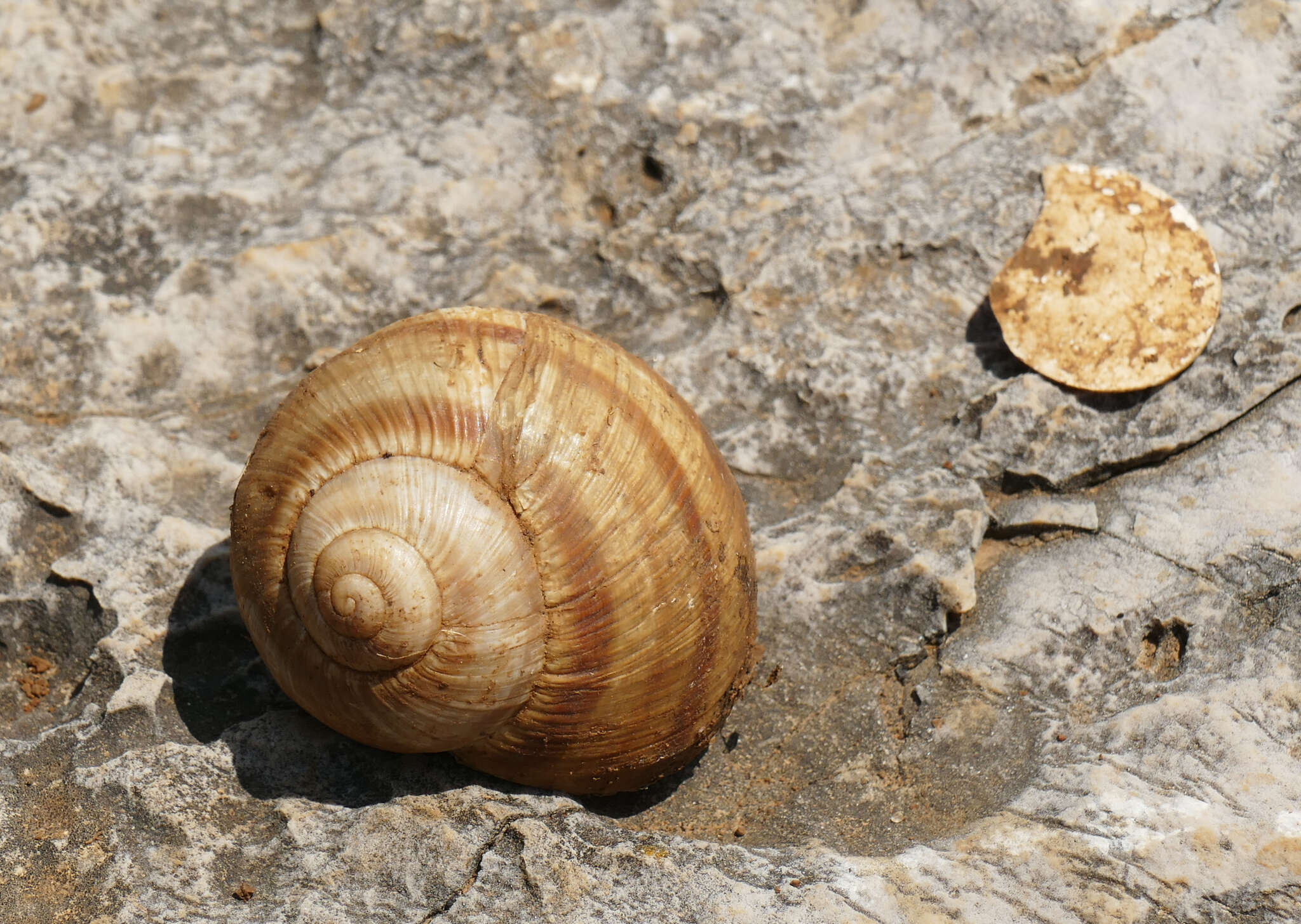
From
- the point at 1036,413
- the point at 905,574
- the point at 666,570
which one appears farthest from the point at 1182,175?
the point at 666,570

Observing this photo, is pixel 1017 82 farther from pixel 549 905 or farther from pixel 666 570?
pixel 549 905

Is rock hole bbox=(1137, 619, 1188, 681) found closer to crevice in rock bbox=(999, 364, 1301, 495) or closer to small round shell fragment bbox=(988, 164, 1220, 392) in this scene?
crevice in rock bbox=(999, 364, 1301, 495)

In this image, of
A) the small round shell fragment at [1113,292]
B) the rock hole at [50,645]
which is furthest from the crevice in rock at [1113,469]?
the rock hole at [50,645]

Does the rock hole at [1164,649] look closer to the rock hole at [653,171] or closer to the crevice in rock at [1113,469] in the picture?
the crevice in rock at [1113,469]

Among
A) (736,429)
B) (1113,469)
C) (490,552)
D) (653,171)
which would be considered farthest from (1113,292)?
(490,552)

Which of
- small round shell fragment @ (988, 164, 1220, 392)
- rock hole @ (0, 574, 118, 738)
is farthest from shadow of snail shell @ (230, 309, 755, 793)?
small round shell fragment @ (988, 164, 1220, 392)

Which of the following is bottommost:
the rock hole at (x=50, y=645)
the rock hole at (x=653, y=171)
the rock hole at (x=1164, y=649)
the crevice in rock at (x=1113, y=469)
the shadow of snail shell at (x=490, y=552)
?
the rock hole at (x=50, y=645)
